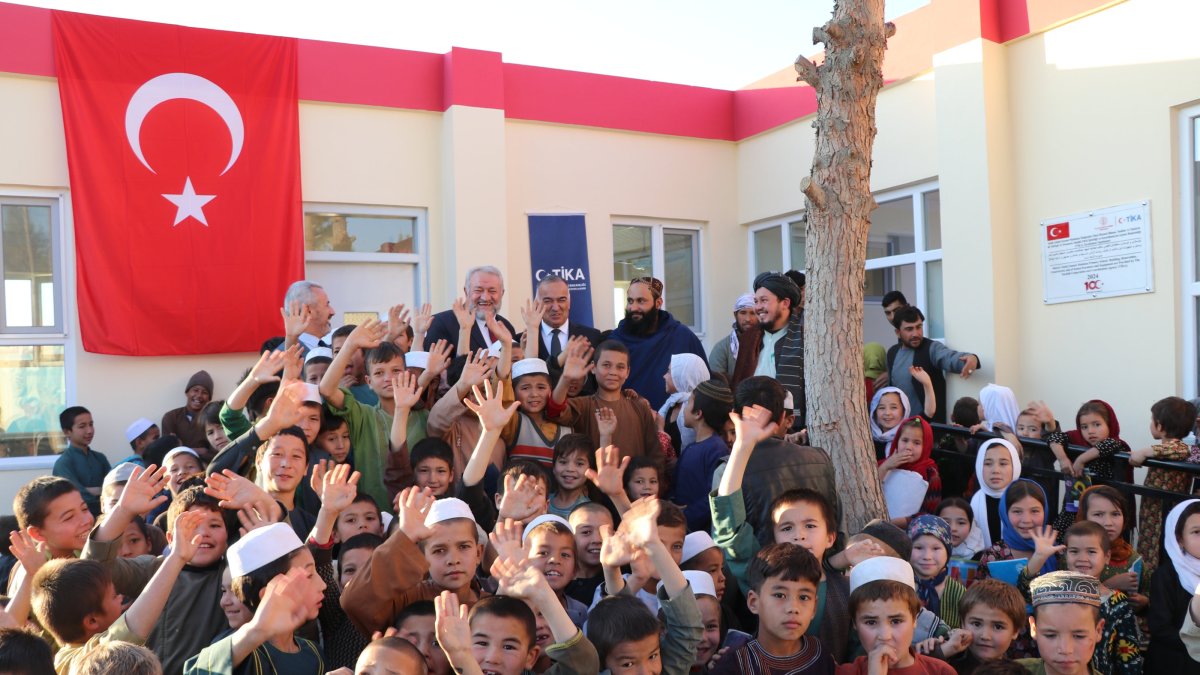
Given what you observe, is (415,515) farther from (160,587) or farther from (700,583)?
(700,583)

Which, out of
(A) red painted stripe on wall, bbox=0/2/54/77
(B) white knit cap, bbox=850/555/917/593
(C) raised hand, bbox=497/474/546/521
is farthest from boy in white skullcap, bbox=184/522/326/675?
(A) red painted stripe on wall, bbox=0/2/54/77

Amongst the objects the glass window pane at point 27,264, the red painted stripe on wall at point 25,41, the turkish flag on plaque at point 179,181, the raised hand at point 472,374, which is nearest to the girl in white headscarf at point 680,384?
the raised hand at point 472,374

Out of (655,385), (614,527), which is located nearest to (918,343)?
(655,385)

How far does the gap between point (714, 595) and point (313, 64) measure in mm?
6172

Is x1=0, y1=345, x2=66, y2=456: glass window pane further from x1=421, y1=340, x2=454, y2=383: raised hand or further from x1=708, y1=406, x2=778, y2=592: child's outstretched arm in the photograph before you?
x1=708, y1=406, x2=778, y2=592: child's outstretched arm

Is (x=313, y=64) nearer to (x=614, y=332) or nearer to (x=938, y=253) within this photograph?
(x=614, y=332)

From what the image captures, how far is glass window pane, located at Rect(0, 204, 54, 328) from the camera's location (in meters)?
7.43

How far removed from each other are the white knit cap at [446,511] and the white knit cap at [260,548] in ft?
1.63

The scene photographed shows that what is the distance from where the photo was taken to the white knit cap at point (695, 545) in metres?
3.97

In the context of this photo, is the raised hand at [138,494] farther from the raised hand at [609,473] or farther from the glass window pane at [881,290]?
the glass window pane at [881,290]

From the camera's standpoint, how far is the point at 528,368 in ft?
16.9

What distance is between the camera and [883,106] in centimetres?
863

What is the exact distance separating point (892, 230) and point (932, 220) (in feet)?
2.04

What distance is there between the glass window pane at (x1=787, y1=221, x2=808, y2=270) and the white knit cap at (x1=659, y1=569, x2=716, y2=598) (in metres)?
6.25
